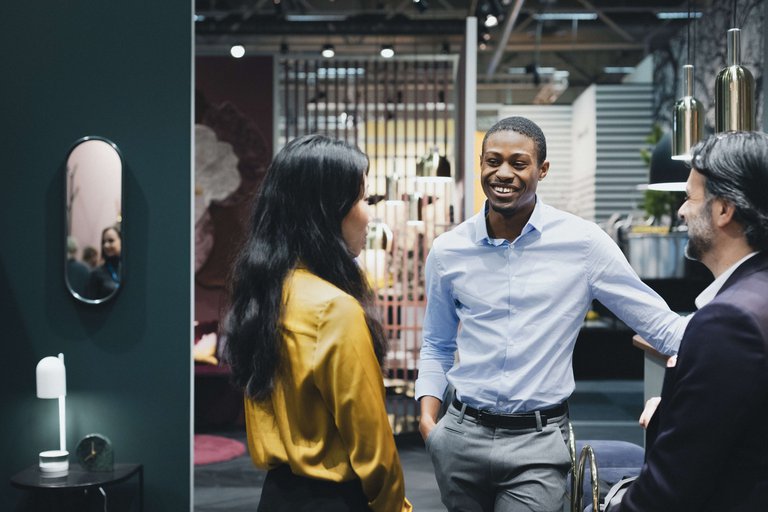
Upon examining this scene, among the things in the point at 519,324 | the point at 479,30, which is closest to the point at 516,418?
the point at 519,324

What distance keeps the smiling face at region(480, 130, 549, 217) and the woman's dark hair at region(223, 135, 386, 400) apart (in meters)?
0.52

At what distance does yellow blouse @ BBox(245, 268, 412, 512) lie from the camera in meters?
1.61

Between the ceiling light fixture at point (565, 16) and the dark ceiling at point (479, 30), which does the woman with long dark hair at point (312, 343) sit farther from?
the ceiling light fixture at point (565, 16)

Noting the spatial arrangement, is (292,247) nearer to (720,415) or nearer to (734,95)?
(720,415)

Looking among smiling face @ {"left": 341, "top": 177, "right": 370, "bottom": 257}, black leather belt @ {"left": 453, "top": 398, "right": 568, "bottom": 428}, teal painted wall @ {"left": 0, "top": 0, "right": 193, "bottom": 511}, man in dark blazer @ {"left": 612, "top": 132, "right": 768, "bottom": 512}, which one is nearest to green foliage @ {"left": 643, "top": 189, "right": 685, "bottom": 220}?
teal painted wall @ {"left": 0, "top": 0, "right": 193, "bottom": 511}

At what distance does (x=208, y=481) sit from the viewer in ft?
18.7

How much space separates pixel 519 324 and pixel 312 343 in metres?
0.73

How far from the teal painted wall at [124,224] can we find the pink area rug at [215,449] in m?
2.42

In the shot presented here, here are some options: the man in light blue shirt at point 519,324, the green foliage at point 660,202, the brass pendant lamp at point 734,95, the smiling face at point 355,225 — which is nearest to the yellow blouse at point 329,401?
the smiling face at point 355,225

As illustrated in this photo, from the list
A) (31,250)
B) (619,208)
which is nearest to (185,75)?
(31,250)

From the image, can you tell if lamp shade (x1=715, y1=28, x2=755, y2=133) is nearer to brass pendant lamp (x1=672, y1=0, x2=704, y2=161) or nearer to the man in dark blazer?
brass pendant lamp (x1=672, y1=0, x2=704, y2=161)

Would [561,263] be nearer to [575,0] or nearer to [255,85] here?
[255,85]

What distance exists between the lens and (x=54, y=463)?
372cm

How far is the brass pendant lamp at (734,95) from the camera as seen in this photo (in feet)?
10.2
